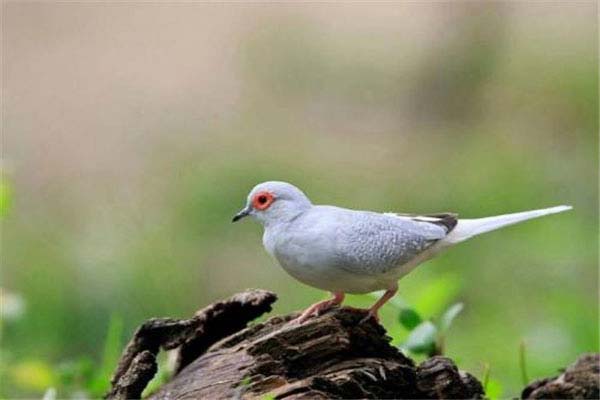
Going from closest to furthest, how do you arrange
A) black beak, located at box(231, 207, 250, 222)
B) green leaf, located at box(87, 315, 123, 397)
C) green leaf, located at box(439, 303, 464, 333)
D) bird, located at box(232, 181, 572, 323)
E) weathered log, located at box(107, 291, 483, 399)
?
weathered log, located at box(107, 291, 483, 399) < bird, located at box(232, 181, 572, 323) < black beak, located at box(231, 207, 250, 222) < green leaf, located at box(439, 303, 464, 333) < green leaf, located at box(87, 315, 123, 397)

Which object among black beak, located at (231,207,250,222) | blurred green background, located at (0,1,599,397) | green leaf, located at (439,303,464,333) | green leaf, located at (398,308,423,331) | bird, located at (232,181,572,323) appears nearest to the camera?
bird, located at (232,181,572,323)

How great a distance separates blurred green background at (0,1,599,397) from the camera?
20.9 feet

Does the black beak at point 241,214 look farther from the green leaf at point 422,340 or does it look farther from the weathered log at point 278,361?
the green leaf at point 422,340

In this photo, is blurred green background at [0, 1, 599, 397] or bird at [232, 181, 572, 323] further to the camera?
blurred green background at [0, 1, 599, 397]

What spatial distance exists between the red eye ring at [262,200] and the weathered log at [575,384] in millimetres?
757

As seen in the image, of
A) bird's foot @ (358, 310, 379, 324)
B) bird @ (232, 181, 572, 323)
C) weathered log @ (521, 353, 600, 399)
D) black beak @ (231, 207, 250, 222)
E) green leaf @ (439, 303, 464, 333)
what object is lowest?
weathered log @ (521, 353, 600, 399)

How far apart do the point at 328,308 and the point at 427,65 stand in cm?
577

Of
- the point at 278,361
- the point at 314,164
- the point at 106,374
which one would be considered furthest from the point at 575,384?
the point at 314,164

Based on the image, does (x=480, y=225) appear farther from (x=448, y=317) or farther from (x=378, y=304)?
(x=378, y=304)

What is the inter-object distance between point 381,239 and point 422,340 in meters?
0.41

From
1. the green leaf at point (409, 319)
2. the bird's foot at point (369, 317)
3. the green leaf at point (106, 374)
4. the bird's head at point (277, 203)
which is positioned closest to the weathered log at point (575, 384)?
the green leaf at point (409, 319)

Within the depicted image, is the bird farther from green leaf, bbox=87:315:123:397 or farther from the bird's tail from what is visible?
green leaf, bbox=87:315:123:397

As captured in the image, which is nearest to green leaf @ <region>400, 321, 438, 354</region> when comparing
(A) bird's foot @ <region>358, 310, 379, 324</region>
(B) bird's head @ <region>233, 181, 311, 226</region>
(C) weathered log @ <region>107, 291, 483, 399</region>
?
(C) weathered log @ <region>107, 291, 483, 399</region>

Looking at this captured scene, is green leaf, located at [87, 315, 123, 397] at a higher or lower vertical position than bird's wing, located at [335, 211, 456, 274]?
lower
